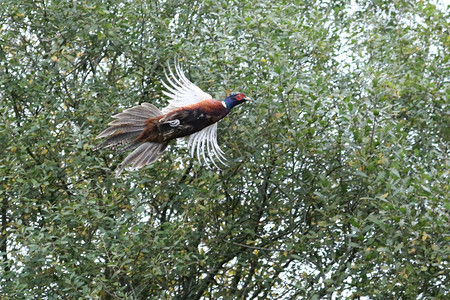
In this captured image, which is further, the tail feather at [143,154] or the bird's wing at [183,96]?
the tail feather at [143,154]

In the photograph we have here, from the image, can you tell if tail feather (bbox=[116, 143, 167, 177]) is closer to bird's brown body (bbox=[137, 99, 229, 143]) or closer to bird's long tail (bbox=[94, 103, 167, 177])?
bird's long tail (bbox=[94, 103, 167, 177])

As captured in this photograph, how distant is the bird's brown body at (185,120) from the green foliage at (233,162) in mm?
2108

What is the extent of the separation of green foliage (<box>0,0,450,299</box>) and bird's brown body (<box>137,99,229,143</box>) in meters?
2.11

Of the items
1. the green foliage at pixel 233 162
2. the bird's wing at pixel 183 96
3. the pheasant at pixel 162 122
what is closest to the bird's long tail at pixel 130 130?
the pheasant at pixel 162 122

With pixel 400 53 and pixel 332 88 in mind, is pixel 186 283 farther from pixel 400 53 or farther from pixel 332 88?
pixel 400 53

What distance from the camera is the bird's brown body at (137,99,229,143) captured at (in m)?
8.92

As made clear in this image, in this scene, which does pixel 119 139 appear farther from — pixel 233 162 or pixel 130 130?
pixel 233 162

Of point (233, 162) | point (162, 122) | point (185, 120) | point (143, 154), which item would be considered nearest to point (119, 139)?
point (143, 154)

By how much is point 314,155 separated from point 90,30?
145 inches

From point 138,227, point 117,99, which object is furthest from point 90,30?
point 138,227

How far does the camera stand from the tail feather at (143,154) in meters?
9.29

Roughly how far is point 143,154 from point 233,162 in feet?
9.13

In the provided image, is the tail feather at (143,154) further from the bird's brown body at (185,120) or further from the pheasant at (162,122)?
the bird's brown body at (185,120)

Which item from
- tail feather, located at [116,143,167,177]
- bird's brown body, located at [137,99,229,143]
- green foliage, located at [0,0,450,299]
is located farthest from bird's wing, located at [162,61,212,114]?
green foliage, located at [0,0,450,299]
